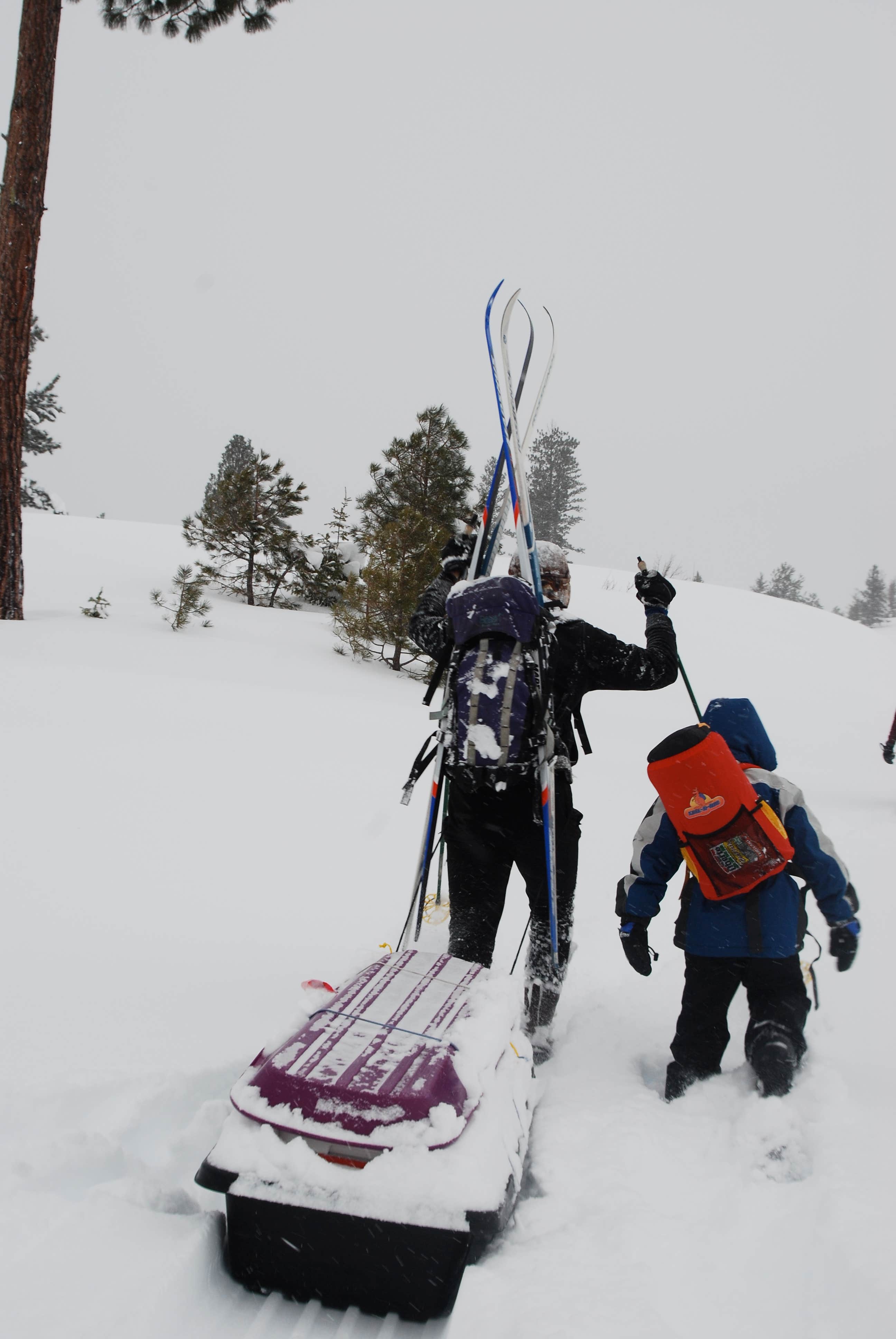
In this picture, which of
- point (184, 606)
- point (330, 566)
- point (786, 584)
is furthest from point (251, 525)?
point (786, 584)

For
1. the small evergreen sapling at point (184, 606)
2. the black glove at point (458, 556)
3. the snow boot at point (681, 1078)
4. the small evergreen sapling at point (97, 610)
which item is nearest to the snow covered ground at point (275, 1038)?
the snow boot at point (681, 1078)

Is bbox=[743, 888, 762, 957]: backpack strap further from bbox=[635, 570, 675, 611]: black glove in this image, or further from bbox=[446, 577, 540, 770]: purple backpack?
bbox=[635, 570, 675, 611]: black glove

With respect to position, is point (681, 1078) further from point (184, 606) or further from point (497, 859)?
point (184, 606)

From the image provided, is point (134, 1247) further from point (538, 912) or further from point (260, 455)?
point (260, 455)

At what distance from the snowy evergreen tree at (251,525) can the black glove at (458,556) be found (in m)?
12.8

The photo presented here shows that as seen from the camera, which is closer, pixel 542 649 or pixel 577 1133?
pixel 577 1133

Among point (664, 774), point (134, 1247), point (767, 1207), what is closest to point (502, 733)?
point (664, 774)

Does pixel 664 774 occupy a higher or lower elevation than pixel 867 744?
higher

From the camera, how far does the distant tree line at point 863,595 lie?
52406 millimetres

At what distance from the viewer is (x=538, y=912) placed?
2.90 metres

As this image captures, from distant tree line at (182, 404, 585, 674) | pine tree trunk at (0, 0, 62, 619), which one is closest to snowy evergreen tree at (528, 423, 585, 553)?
distant tree line at (182, 404, 585, 674)

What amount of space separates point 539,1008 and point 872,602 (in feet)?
217

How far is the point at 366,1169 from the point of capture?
5.30 ft

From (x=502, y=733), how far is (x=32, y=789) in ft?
9.17
